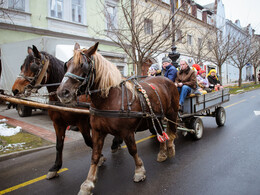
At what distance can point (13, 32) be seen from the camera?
11062 millimetres

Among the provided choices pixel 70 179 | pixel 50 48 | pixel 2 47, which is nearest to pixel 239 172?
pixel 70 179

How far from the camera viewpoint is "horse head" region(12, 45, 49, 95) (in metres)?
3.54

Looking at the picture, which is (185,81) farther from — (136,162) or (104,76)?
(104,76)

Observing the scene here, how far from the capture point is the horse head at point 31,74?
3545 millimetres

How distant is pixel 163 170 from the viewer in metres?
3.95

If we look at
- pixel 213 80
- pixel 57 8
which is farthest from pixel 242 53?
pixel 57 8

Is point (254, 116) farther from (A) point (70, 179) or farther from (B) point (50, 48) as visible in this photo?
(B) point (50, 48)

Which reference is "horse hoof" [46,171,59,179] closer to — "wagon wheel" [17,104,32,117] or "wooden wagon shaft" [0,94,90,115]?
"wooden wagon shaft" [0,94,90,115]

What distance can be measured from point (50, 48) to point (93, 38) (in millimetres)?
7178

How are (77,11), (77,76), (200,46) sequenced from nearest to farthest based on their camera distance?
(77,76) → (77,11) → (200,46)

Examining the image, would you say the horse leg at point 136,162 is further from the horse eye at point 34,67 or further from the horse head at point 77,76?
the horse eye at point 34,67

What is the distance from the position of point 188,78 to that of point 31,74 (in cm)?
393

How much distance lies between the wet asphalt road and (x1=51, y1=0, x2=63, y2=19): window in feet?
33.5

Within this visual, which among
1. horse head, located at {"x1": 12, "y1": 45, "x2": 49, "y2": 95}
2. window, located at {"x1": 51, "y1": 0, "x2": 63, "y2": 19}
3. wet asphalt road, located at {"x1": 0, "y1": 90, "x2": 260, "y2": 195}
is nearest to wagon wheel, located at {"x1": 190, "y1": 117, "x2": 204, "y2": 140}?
wet asphalt road, located at {"x1": 0, "y1": 90, "x2": 260, "y2": 195}
